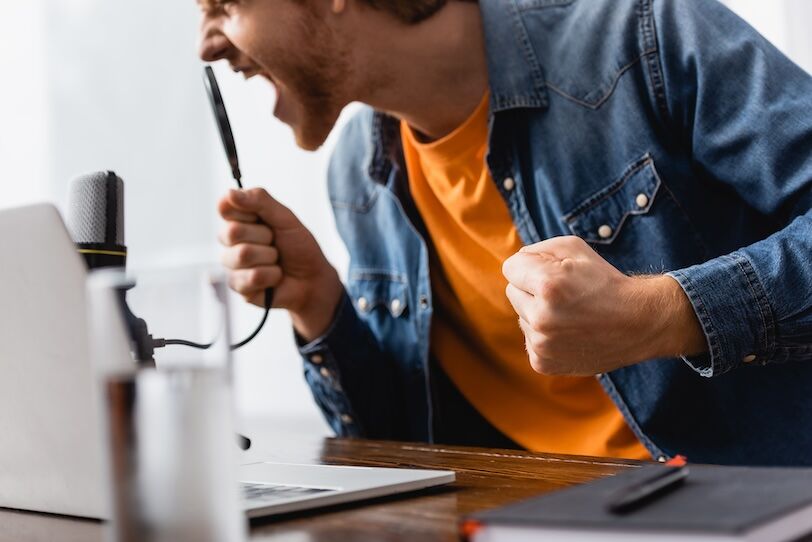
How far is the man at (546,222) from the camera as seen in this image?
38.8 inches

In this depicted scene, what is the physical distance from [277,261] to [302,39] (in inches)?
13.8


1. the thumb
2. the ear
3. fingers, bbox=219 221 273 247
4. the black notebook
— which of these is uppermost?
the ear

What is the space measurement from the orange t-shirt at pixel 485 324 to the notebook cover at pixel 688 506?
2.56ft

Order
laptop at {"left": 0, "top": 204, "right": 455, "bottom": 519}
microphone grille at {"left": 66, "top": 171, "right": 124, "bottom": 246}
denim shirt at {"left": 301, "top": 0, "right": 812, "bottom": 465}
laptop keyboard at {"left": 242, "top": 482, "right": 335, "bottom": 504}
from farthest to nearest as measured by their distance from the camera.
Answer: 1. denim shirt at {"left": 301, "top": 0, "right": 812, "bottom": 465}
2. microphone grille at {"left": 66, "top": 171, "right": 124, "bottom": 246}
3. laptop keyboard at {"left": 242, "top": 482, "right": 335, "bottom": 504}
4. laptop at {"left": 0, "top": 204, "right": 455, "bottom": 519}

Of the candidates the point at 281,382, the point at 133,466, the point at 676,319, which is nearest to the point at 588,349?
the point at 676,319

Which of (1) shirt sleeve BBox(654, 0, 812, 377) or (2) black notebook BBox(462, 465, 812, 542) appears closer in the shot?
(2) black notebook BBox(462, 465, 812, 542)

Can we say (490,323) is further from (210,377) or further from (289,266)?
(210,377)

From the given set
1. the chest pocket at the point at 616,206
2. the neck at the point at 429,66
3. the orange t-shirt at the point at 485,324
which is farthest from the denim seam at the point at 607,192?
the neck at the point at 429,66

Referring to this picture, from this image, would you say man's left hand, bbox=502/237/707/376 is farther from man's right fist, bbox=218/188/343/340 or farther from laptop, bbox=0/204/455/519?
man's right fist, bbox=218/188/343/340

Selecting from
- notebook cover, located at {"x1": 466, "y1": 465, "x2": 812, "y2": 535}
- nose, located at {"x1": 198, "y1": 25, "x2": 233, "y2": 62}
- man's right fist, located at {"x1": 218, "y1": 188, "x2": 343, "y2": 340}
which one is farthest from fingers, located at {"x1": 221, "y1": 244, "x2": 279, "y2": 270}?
notebook cover, located at {"x1": 466, "y1": 465, "x2": 812, "y2": 535}

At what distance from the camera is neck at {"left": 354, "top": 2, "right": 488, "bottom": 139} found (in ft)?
4.76

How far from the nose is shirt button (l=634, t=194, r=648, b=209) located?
67 cm

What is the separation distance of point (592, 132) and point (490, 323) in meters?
0.32

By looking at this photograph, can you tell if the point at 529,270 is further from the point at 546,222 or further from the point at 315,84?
the point at 315,84
